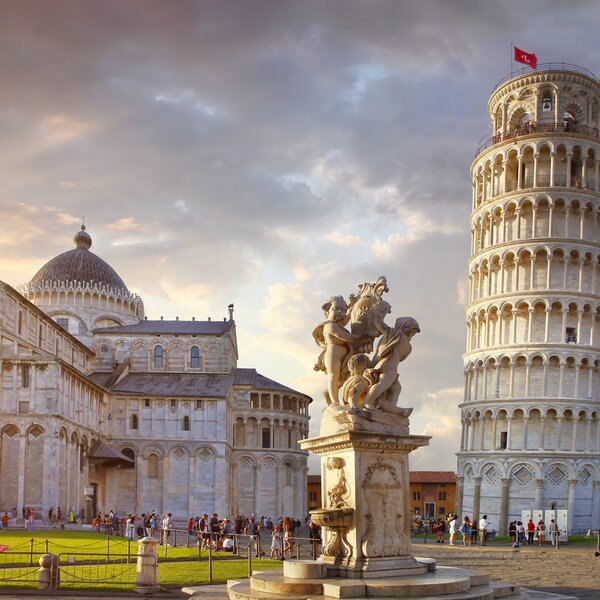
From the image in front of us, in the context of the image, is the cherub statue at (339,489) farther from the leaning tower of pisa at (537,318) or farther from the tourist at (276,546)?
the leaning tower of pisa at (537,318)

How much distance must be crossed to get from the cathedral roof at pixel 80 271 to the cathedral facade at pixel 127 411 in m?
0.15

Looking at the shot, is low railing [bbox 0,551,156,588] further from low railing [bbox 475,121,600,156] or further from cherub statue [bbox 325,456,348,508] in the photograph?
low railing [bbox 475,121,600,156]

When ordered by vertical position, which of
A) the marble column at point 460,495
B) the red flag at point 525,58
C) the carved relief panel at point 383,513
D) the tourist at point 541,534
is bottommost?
the marble column at point 460,495

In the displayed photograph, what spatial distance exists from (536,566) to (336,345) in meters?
18.3

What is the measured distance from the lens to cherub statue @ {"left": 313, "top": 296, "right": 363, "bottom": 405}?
15.6m

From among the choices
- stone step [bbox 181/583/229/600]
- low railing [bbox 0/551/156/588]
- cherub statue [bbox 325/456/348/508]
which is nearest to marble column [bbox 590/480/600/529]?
low railing [bbox 0/551/156/588]

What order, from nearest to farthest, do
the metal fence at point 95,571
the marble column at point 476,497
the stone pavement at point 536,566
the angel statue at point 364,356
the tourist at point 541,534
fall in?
the angel statue at point 364,356 → the stone pavement at point 536,566 → the metal fence at point 95,571 → the tourist at point 541,534 → the marble column at point 476,497

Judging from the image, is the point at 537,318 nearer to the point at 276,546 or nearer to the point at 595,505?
the point at 595,505

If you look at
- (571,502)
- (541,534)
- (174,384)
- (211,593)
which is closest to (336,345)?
(211,593)

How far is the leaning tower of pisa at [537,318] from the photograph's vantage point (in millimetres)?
65500

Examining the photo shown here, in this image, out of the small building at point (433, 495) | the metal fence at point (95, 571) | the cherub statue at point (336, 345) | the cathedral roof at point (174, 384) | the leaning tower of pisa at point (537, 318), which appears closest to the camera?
the cherub statue at point (336, 345)

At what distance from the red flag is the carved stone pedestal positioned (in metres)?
63.7

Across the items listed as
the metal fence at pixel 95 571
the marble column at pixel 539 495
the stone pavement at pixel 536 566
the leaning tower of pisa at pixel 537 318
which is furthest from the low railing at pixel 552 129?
the metal fence at pixel 95 571

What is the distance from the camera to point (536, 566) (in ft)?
99.1
